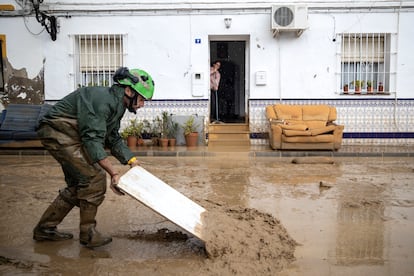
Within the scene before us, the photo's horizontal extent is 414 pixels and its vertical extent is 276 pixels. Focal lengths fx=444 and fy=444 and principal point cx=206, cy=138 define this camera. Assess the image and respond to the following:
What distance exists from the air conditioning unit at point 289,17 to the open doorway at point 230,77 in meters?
4.31

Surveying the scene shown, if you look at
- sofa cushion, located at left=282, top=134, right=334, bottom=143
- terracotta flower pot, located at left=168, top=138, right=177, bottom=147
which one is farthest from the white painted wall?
sofa cushion, located at left=282, top=134, right=334, bottom=143

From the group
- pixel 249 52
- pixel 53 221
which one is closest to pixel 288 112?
pixel 249 52

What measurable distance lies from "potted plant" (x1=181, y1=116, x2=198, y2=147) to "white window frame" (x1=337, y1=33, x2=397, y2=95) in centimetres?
389


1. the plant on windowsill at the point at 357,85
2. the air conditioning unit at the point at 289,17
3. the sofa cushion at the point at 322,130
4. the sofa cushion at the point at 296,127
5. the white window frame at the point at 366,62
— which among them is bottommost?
the sofa cushion at the point at 322,130

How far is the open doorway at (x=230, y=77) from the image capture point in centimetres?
1563

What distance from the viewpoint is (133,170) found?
12.3 ft

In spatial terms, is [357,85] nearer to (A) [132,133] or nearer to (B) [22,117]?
(A) [132,133]

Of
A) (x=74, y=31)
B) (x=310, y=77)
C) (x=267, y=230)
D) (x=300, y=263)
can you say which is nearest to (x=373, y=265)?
(x=300, y=263)

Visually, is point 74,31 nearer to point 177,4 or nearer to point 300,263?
point 177,4

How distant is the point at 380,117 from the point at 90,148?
9.72m

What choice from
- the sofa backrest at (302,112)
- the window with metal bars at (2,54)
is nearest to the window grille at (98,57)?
the window with metal bars at (2,54)

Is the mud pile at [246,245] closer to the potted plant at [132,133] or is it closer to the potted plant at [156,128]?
the potted plant at [132,133]

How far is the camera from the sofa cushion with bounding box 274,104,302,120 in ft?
36.0

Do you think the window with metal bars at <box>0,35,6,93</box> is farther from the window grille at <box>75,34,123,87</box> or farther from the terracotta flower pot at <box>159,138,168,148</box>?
the terracotta flower pot at <box>159,138,168,148</box>
